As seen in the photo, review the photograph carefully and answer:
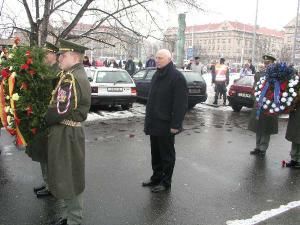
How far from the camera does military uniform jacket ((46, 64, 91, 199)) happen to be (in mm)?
4055

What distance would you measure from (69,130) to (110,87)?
32.1ft

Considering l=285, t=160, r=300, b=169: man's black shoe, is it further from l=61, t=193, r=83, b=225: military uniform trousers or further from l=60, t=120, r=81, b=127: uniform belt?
l=60, t=120, r=81, b=127: uniform belt

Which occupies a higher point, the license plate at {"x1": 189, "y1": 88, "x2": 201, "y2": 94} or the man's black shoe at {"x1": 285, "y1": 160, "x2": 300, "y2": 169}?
the license plate at {"x1": 189, "y1": 88, "x2": 201, "y2": 94}

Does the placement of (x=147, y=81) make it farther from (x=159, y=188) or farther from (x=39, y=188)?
(x=39, y=188)

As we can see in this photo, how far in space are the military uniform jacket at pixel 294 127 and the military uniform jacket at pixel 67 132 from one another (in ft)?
14.3

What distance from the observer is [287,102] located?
705 cm

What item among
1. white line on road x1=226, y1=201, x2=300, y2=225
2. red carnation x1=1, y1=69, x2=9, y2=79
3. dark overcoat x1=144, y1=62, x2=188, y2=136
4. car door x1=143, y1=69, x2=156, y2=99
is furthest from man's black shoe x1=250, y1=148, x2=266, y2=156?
car door x1=143, y1=69, x2=156, y2=99

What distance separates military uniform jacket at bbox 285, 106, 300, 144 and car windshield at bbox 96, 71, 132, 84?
306 inches

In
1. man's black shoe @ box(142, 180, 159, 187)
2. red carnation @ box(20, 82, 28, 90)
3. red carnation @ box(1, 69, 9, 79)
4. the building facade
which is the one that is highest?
the building facade

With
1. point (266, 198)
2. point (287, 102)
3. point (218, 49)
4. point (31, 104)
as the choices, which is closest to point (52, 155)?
point (31, 104)

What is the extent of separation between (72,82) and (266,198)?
10.3 feet

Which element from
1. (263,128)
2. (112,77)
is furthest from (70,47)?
(112,77)

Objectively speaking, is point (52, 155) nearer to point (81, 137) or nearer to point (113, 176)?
point (81, 137)

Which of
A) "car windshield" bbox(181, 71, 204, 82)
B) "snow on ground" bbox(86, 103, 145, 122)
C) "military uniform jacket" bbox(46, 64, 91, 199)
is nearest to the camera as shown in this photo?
"military uniform jacket" bbox(46, 64, 91, 199)
